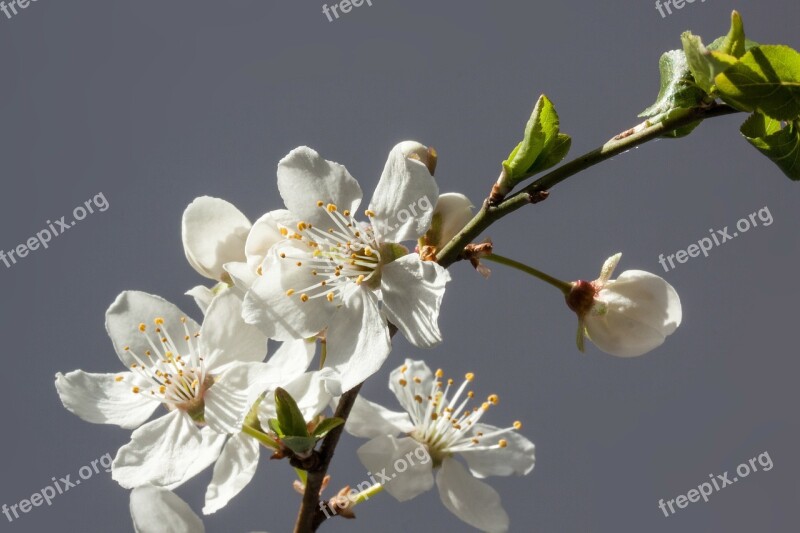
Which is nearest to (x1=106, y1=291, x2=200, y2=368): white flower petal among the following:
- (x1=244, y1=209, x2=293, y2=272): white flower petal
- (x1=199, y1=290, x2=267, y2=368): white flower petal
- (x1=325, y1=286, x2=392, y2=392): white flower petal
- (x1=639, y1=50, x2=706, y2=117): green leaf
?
Answer: (x1=199, y1=290, x2=267, y2=368): white flower petal

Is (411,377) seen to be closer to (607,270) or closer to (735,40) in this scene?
(607,270)

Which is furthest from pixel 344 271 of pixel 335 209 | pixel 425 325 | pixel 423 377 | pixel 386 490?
pixel 423 377

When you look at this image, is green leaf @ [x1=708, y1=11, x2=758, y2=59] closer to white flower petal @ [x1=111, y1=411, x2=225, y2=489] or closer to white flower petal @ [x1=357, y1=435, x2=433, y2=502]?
white flower petal @ [x1=357, y1=435, x2=433, y2=502]

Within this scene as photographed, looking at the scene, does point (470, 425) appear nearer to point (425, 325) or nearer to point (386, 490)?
point (386, 490)

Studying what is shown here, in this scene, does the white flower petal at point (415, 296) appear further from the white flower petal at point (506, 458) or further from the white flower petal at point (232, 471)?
the white flower petal at point (506, 458)

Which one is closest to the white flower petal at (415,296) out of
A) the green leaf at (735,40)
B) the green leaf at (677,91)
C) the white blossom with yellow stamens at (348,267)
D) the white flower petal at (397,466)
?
the white blossom with yellow stamens at (348,267)
